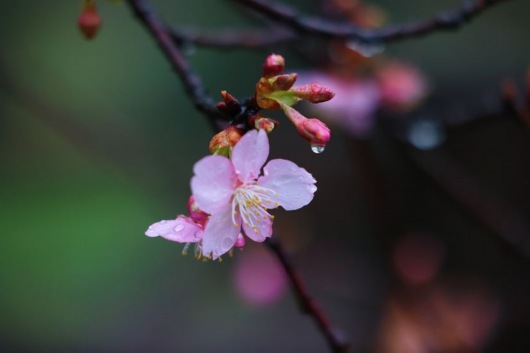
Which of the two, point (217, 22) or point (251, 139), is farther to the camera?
point (217, 22)

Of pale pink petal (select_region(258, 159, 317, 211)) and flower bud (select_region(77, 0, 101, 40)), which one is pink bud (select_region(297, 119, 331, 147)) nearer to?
pale pink petal (select_region(258, 159, 317, 211))

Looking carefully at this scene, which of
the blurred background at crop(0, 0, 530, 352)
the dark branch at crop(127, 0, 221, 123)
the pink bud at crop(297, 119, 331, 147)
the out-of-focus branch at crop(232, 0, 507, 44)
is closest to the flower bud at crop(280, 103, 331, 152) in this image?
the pink bud at crop(297, 119, 331, 147)

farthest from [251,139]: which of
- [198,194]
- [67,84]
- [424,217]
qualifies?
[67,84]

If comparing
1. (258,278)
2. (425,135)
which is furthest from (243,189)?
(258,278)

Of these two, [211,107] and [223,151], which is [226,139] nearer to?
[223,151]

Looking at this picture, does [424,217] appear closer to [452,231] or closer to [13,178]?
[452,231]
